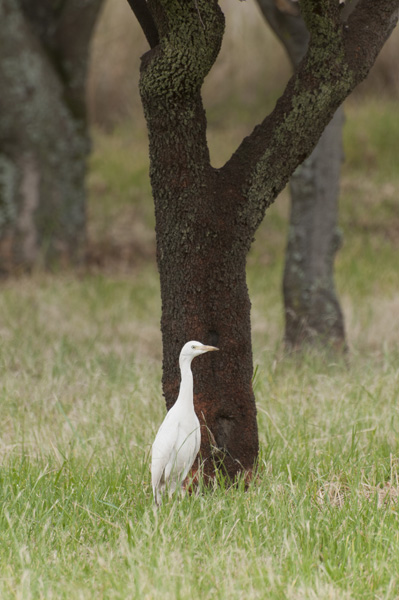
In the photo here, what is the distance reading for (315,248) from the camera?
6469 millimetres

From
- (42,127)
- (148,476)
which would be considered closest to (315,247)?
(148,476)

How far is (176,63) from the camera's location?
3.35 m

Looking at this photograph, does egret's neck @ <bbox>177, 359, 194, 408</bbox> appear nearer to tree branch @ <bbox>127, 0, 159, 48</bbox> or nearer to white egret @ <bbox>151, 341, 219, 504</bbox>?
white egret @ <bbox>151, 341, 219, 504</bbox>

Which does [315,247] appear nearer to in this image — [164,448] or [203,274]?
[203,274]

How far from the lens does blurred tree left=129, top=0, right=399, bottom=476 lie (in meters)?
3.53

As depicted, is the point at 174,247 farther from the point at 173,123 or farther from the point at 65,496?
the point at 65,496

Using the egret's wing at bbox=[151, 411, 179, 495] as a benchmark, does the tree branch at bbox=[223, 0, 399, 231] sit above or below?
above

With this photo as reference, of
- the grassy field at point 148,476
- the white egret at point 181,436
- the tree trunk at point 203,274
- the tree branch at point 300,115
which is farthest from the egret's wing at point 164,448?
the tree branch at point 300,115

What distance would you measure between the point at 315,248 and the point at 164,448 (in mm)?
3503

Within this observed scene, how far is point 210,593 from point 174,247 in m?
1.44

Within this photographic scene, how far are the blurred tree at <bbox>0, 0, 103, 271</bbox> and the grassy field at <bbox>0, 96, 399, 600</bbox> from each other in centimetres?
130

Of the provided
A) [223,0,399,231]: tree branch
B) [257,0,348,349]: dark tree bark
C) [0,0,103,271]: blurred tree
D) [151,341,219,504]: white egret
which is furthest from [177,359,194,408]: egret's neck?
[0,0,103,271]: blurred tree

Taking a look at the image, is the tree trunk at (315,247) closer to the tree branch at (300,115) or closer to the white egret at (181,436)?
the tree branch at (300,115)

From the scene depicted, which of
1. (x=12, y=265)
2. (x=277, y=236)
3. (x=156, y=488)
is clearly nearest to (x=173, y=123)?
(x=156, y=488)
